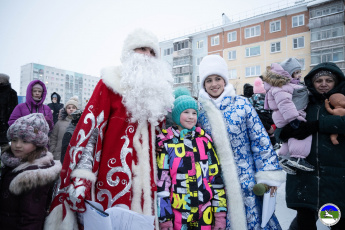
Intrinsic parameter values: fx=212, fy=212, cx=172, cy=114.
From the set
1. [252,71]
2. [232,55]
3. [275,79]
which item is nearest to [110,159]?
[275,79]

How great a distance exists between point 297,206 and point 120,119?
6.55 feet

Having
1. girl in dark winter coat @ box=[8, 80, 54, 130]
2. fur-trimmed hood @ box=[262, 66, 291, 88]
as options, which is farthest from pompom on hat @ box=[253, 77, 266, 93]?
girl in dark winter coat @ box=[8, 80, 54, 130]

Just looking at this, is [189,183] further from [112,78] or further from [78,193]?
[112,78]

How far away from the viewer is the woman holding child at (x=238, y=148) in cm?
180

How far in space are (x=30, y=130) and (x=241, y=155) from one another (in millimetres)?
1811

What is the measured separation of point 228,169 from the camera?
72.3 inches

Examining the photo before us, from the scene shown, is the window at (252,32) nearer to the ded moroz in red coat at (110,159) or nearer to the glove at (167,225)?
the ded moroz in red coat at (110,159)

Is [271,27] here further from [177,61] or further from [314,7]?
[177,61]

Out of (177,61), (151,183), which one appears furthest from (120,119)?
(177,61)

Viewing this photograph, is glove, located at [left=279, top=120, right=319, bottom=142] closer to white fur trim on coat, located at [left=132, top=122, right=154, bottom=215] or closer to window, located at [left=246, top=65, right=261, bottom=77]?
white fur trim on coat, located at [left=132, top=122, right=154, bottom=215]

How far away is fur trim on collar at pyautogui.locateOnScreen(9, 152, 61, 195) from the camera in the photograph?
150 centimetres

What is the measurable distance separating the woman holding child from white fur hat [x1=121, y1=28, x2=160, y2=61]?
2.15 ft

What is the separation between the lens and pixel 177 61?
30438 millimetres

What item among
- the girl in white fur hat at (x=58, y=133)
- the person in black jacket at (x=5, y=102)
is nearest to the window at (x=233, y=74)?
the girl in white fur hat at (x=58, y=133)
